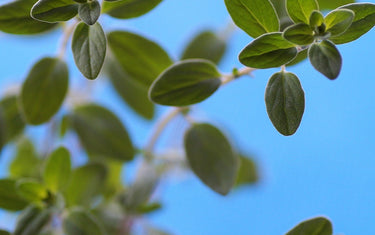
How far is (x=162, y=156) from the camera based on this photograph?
903 millimetres

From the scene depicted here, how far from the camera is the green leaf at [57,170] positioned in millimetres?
600

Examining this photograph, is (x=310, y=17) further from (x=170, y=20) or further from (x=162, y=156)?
(x=170, y=20)

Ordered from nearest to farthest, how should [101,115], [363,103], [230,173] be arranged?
[230,173]
[101,115]
[363,103]

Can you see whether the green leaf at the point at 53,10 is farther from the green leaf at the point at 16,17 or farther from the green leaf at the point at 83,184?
the green leaf at the point at 83,184

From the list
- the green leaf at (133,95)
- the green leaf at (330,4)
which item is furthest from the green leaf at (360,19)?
the green leaf at (133,95)

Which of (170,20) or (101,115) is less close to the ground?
(170,20)

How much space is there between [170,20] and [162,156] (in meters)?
0.94

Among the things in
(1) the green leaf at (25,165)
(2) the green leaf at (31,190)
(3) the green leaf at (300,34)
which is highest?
(3) the green leaf at (300,34)

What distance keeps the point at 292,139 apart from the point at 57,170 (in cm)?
35

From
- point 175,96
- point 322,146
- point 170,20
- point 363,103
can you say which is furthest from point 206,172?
point 170,20

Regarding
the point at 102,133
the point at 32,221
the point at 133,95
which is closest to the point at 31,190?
the point at 32,221

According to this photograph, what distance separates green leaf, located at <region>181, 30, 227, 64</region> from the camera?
0.77 m

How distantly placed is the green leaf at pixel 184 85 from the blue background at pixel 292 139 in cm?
5

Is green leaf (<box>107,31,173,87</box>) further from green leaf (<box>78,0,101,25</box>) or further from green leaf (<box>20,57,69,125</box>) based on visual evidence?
green leaf (<box>78,0,101,25</box>)
